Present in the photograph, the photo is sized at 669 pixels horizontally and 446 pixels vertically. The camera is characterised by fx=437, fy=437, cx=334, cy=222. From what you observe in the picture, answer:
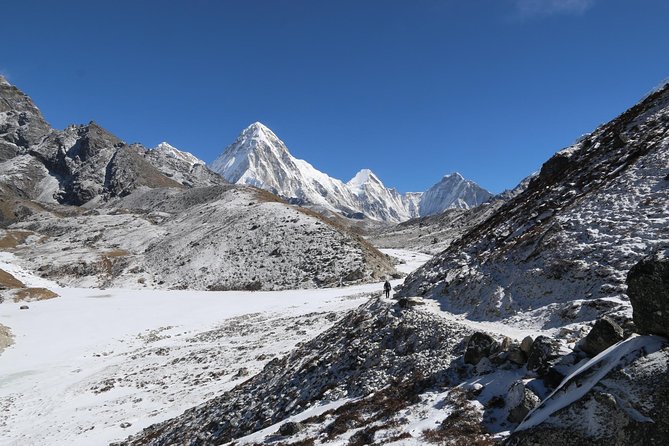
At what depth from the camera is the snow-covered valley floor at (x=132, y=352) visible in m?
27.6

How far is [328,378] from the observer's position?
21234 mm

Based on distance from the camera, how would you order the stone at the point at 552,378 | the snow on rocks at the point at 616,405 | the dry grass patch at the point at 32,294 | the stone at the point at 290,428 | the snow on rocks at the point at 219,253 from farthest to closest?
1. the snow on rocks at the point at 219,253
2. the dry grass patch at the point at 32,294
3. the stone at the point at 290,428
4. the stone at the point at 552,378
5. the snow on rocks at the point at 616,405

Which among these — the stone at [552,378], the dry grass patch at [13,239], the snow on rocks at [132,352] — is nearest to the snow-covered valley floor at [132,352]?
the snow on rocks at [132,352]

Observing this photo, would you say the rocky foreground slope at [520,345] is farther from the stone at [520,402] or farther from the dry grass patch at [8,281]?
the dry grass patch at [8,281]

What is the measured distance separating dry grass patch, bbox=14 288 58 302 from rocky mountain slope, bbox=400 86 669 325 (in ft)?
205

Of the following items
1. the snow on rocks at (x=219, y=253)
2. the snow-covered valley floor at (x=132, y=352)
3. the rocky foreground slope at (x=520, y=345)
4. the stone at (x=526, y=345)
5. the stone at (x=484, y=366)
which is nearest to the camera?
the rocky foreground slope at (x=520, y=345)

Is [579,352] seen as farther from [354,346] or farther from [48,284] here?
[48,284]

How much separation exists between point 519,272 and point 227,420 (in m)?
16.7

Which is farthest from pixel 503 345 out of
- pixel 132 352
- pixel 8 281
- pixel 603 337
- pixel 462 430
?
pixel 8 281

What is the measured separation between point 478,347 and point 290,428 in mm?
7911

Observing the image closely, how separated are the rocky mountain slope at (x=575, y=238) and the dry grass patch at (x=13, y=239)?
377 feet

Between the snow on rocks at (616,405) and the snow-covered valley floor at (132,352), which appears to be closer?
the snow on rocks at (616,405)

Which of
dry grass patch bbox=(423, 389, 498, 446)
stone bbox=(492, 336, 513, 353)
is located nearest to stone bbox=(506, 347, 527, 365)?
stone bbox=(492, 336, 513, 353)

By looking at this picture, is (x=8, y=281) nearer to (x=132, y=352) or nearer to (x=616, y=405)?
(x=132, y=352)
